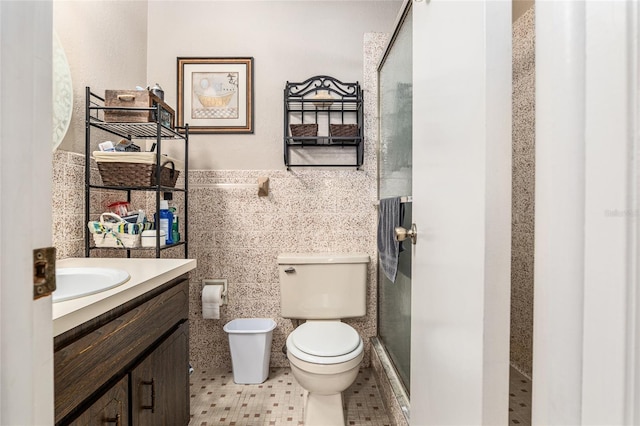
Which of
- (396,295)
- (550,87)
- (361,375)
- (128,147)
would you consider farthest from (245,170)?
(550,87)

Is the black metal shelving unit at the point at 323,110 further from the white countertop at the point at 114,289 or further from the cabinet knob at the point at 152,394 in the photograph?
the cabinet knob at the point at 152,394

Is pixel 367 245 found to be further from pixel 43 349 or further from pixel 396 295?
pixel 43 349

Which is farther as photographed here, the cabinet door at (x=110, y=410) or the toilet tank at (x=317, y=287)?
the toilet tank at (x=317, y=287)

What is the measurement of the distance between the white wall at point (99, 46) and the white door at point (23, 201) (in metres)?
1.31

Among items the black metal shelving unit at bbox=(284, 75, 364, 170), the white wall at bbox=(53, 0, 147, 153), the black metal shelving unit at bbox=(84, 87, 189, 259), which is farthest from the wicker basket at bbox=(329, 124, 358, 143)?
the white wall at bbox=(53, 0, 147, 153)

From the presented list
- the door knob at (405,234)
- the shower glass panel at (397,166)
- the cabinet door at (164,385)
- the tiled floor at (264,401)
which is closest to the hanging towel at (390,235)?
the shower glass panel at (397,166)

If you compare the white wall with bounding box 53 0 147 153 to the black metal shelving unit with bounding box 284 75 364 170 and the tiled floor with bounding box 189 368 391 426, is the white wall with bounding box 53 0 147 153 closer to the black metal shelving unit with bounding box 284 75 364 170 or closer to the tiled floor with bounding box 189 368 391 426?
the black metal shelving unit with bounding box 284 75 364 170

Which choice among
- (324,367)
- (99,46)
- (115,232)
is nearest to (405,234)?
(324,367)

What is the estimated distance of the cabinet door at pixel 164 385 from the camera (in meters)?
1.00

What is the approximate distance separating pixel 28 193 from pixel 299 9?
84.1 inches

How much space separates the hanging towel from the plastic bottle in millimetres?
1106

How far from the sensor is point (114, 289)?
0.90 m

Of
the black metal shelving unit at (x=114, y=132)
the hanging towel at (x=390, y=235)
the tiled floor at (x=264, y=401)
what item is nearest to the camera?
the hanging towel at (x=390, y=235)

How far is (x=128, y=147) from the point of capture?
5.15 feet
